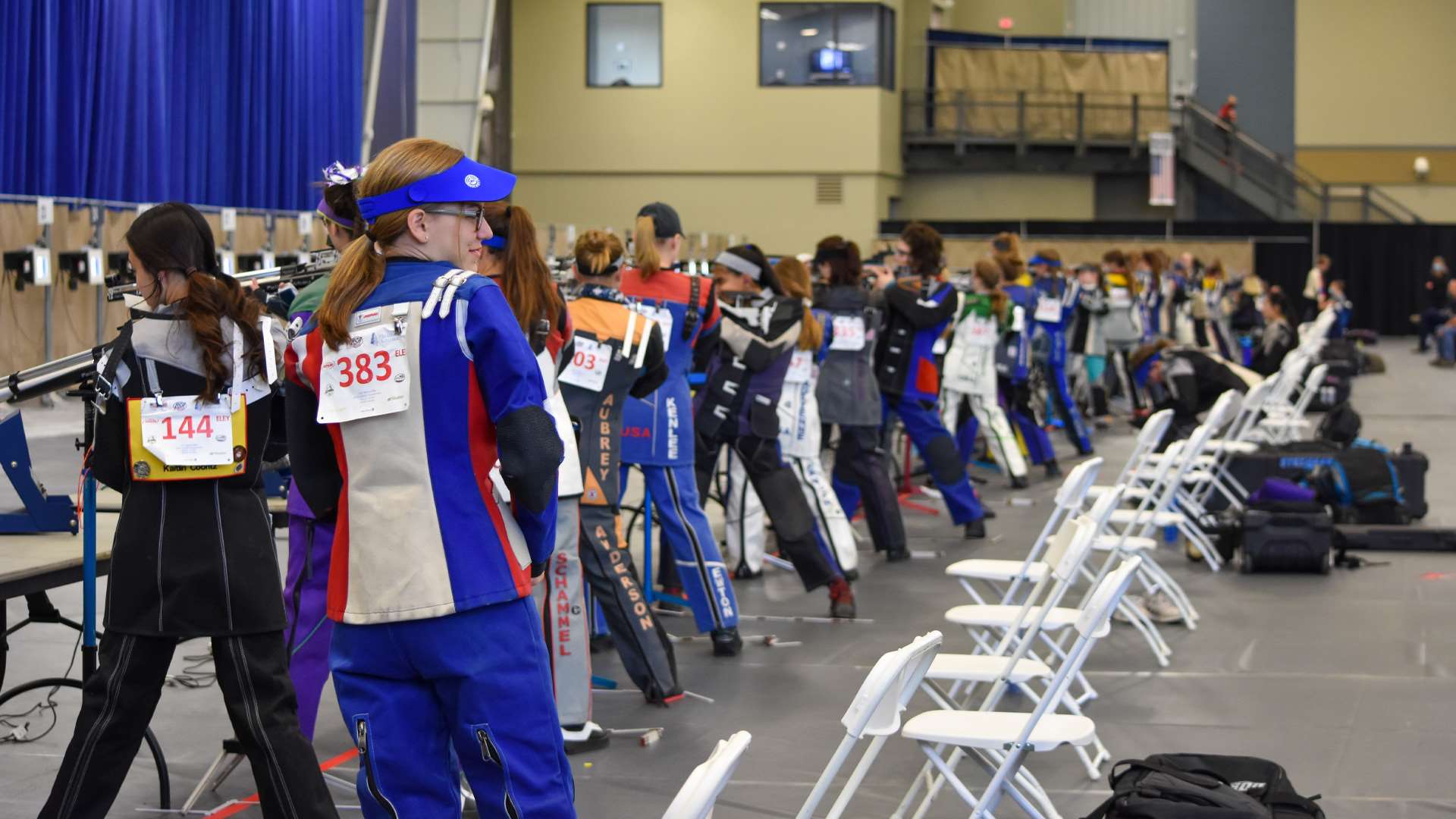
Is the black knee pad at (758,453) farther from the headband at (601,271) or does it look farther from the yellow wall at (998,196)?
the yellow wall at (998,196)

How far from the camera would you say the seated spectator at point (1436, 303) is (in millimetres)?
25188

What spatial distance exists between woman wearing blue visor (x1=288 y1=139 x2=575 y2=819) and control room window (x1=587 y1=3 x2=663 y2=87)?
23.6 m

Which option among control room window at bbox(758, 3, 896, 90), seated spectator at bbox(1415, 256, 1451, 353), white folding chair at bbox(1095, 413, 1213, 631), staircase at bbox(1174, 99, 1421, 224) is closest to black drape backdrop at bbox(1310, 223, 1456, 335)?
staircase at bbox(1174, 99, 1421, 224)

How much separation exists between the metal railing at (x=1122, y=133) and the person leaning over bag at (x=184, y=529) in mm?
24528

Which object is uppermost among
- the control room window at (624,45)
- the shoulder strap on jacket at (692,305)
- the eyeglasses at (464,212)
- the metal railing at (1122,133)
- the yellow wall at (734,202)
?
the control room window at (624,45)

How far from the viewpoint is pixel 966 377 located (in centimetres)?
1077

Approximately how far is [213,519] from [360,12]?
15.8 m

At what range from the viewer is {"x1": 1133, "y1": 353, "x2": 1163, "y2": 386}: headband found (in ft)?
36.3

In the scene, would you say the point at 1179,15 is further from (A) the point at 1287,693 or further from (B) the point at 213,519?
(B) the point at 213,519

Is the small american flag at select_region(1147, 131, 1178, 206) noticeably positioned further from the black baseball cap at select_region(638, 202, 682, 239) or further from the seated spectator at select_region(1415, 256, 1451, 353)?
the black baseball cap at select_region(638, 202, 682, 239)

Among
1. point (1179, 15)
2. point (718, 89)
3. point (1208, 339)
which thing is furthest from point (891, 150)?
point (1208, 339)

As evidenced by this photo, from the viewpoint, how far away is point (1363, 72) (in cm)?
3053

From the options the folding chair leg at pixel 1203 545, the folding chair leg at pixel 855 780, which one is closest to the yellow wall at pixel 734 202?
the folding chair leg at pixel 1203 545

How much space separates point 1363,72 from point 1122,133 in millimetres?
6096
